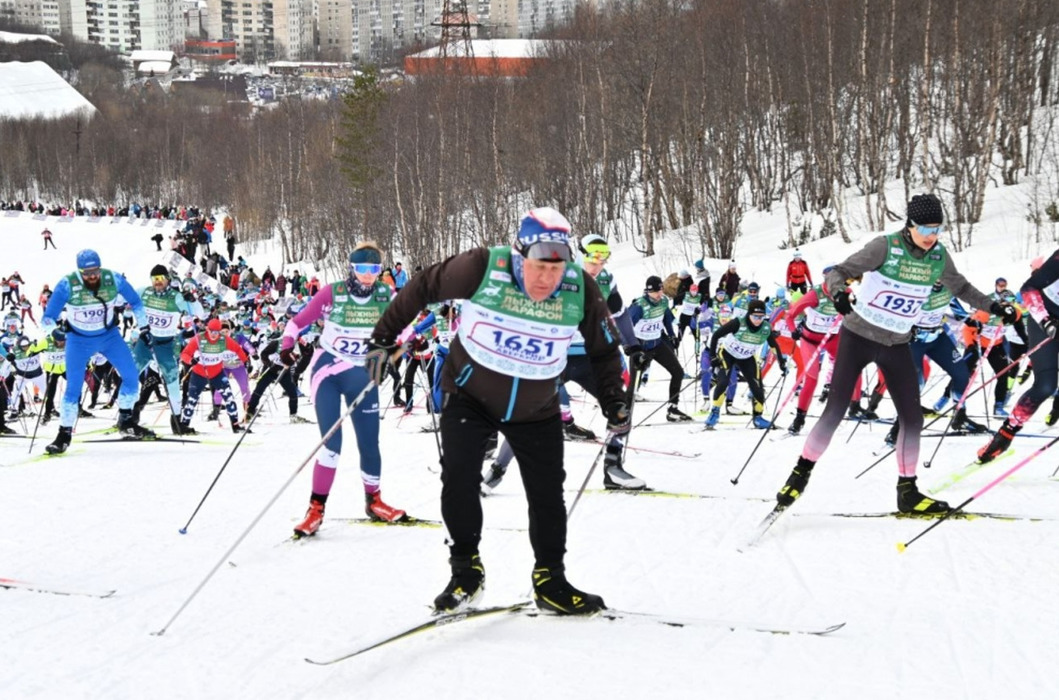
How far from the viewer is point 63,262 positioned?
43250 mm

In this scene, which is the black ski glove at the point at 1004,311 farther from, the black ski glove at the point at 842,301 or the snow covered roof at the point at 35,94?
the snow covered roof at the point at 35,94

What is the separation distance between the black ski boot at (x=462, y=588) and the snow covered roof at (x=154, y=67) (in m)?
159

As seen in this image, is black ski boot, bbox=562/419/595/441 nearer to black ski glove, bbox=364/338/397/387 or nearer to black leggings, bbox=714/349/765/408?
black leggings, bbox=714/349/765/408

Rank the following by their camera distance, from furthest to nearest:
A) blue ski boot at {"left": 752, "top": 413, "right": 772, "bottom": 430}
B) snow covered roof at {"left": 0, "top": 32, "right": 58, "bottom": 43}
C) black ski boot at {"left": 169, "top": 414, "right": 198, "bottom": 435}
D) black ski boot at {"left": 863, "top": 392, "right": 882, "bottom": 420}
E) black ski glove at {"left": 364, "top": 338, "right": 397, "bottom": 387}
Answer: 1. snow covered roof at {"left": 0, "top": 32, "right": 58, "bottom": 43}
2. black ski boot at {"left": 169, "top": 414, "right": 198, "bottom": 435}
3. blue ski boot at {"left": 752, "top": 413, "right": 772, "bottom": 430}
4. black ski boot at {"left": 863, "top": 392, "right": 882, "bottom": 420}
5. black ski glove at {"left": 364, "top": 338, "right": 397, "bottom": 387}

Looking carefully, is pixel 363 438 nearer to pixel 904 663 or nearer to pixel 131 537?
pixel 131 537

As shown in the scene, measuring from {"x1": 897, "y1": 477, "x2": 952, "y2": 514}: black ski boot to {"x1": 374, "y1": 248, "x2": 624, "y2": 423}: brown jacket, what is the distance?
2.42 meters

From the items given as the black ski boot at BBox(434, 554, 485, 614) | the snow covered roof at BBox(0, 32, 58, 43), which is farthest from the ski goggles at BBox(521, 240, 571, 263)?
the snow covered roof at BBox(0, 32, 58, 43)

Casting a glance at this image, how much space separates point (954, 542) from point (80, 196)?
8537 cm

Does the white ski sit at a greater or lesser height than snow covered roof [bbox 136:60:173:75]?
lesser

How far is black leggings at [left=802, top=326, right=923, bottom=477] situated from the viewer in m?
5.46

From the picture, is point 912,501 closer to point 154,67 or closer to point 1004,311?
point 1004,311

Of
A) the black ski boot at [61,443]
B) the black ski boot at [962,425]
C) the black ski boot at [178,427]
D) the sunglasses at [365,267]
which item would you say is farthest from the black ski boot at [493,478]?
the black ski boot at [178,427]

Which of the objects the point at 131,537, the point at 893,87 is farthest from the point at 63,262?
the point at 131,537

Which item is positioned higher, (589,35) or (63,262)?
(589,35)
